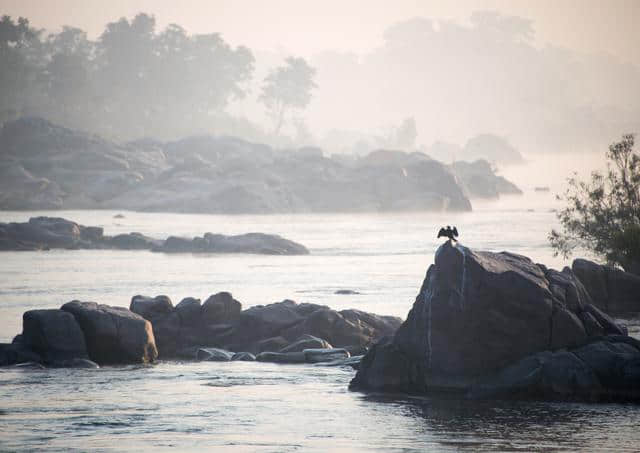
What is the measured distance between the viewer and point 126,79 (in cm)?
15925

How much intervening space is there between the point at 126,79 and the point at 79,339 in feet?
424

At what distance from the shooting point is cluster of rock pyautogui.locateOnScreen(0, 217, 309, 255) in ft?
248

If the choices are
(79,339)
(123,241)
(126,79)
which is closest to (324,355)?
(79,339)

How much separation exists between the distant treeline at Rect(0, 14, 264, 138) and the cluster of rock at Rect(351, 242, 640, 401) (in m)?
122

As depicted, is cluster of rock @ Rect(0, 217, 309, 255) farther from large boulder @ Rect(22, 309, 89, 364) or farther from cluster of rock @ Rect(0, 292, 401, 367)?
large boulder @ Rect(22, 309, 89, 364)

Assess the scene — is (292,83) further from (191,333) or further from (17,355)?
(17,355)

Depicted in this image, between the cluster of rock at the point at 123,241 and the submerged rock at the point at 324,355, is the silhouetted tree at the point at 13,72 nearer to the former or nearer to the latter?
the cluster of rock at the point at 123,241

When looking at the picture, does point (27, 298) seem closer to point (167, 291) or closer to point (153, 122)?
point (167, 291)

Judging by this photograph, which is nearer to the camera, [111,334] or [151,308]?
[111,334]

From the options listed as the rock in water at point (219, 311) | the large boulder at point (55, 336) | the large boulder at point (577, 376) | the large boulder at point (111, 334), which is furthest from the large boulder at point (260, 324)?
the large boulder at point (577, 376)

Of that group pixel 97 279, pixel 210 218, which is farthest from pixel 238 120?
pixel 97 279

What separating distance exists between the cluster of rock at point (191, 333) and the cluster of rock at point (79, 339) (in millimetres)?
30

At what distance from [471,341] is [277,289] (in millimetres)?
26619

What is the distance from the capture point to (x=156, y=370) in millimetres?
33219
